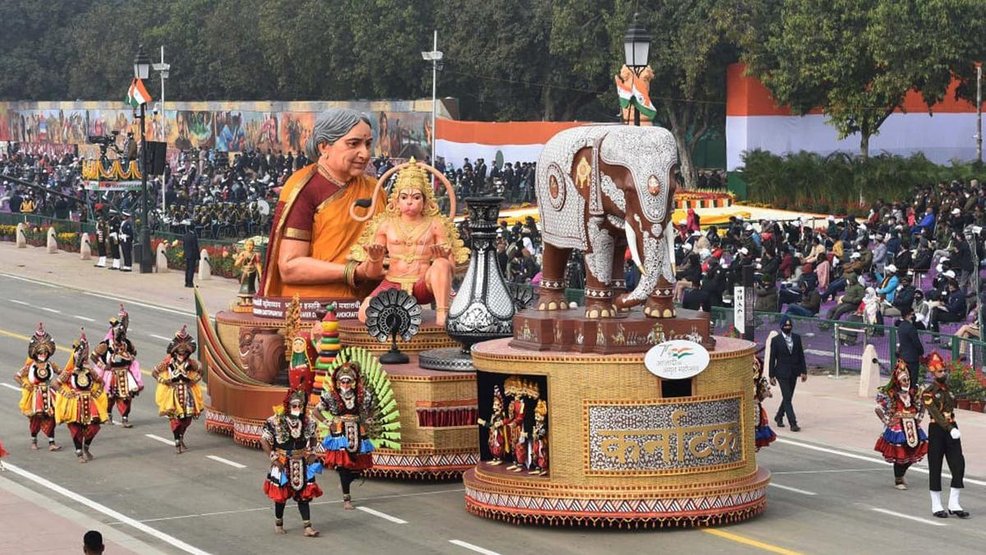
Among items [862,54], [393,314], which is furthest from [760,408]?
[862,54]

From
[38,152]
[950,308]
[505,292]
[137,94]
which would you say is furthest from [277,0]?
[505,292]

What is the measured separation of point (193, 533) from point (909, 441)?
329 inches

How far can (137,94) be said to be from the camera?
57219mm

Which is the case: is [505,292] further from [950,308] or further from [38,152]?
[38,152]

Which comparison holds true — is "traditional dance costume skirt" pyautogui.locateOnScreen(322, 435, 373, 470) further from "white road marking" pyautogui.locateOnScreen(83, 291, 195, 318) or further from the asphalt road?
"white road marking" pyautogui.locateOnScreen(83, 291, 195, 318)

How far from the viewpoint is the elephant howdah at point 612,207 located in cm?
2166

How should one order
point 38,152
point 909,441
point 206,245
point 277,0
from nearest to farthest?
point 909,441
point 206,245
point 277,0
point 38,152

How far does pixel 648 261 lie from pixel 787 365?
7628mm

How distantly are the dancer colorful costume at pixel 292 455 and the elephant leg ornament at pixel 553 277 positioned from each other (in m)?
3.22

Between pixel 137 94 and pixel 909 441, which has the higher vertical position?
pixel 137 94

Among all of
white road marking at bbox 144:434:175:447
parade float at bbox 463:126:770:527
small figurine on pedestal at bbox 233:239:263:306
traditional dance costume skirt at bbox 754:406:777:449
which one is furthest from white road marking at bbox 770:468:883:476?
small figurine on pedestal at bbox 233:239:263:306

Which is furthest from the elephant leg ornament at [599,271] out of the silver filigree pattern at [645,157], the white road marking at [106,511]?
the white road marking at [106,511]

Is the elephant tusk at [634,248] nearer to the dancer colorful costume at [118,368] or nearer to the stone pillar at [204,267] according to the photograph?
the dancer colorful costume at [118,368]

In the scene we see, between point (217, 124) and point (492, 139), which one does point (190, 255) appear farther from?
point (217, 124)
